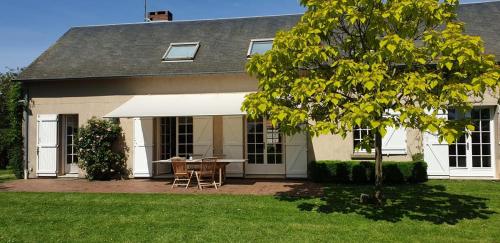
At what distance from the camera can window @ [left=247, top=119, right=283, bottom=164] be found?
47.8ft

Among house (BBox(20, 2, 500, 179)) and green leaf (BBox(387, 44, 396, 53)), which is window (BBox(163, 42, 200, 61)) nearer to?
house (BBox(20, 2, 500, 179))

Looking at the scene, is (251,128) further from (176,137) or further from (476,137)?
(476,137)

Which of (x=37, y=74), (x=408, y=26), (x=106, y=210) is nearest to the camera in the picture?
(x=408, y=26)

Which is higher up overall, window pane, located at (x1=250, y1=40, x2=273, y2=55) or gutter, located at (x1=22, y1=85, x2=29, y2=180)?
window pane, located at (x1=250, y1=40, x2=273, y2=55)

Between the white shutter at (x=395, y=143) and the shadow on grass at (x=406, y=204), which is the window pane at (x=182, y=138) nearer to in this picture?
the shadow on grass at (x=406, y=204)

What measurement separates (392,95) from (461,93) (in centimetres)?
105

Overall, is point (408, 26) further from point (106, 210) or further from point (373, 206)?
point (106, 210)

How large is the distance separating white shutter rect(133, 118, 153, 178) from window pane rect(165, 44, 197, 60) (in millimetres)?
2566

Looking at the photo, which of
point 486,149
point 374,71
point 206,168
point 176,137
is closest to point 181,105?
point 176,137

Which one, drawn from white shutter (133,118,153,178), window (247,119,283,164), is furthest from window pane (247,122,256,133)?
white shutter (133,118,153,178)

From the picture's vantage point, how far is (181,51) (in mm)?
15711

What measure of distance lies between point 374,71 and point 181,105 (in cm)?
781

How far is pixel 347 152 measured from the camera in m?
13.8

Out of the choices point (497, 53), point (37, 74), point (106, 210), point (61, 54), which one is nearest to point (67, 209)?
point (106, 210)
